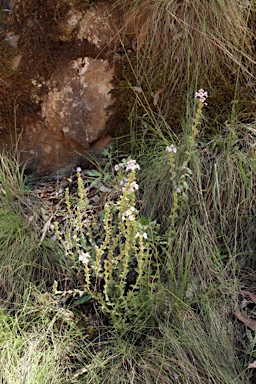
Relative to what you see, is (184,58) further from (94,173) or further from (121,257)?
(121,257)

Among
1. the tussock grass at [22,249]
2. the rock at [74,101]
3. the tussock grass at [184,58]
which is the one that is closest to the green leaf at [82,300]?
the tussock grass at [22,249]

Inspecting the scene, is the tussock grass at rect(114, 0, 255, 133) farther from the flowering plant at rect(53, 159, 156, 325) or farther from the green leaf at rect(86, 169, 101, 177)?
the flowering plant at rect(53, 159, 156, 325)

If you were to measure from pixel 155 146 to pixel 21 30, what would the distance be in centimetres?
107

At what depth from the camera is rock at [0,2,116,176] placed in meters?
3.11

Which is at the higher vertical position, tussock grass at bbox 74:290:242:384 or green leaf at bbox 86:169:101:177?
green leaf at bbox 86:169:101:177

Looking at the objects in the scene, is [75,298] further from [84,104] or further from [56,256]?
[84,104]

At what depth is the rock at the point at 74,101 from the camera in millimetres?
3113

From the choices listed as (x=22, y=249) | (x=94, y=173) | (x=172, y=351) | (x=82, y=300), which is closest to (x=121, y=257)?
(x=82, y=300)

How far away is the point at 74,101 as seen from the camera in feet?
10.4

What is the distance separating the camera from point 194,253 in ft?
8.57

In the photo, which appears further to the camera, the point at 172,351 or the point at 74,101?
the point at 74,101

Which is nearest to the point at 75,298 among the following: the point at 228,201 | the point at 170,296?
the point at 170,296

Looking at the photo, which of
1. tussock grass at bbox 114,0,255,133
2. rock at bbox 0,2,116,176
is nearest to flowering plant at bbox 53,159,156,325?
rock at bbox 0,2,116,176

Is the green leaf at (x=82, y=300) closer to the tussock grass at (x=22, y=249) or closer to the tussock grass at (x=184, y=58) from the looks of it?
the tussock grass at (x=22, y=249)
